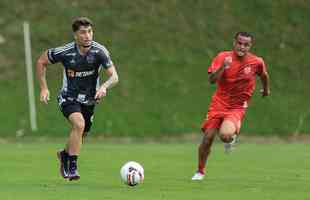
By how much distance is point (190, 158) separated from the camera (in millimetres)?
21469

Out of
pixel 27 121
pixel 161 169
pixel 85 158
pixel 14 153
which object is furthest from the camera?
pixel 27 121

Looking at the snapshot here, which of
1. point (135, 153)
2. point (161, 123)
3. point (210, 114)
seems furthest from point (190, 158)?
point (161, 123)

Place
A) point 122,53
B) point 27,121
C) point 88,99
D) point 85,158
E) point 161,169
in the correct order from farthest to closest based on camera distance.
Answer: point 122,53 → point 27,121 → point 85,158 → point 161,169 → point 88,99

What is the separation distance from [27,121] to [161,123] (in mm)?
4524

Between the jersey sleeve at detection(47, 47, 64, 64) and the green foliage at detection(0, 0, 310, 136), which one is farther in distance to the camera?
the green foliage at detection(0, 0, 310, 136)

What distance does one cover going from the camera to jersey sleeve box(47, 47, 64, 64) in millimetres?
14812

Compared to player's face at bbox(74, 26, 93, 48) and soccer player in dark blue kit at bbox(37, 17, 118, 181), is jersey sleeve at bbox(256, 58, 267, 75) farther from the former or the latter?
player's face at bbox(74, 26, 93, 48)

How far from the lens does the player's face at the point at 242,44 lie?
1505 centimetres

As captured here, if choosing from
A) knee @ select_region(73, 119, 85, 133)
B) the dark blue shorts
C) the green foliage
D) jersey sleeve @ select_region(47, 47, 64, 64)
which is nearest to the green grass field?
knee @ select_region(73, 119, 85, 133)

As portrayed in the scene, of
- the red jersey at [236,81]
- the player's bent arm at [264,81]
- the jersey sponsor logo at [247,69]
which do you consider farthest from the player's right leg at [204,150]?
the player's bent arm at [264,81]

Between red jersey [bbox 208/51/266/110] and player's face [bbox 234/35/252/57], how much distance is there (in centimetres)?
15

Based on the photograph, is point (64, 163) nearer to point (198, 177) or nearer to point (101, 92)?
point (101, 92)

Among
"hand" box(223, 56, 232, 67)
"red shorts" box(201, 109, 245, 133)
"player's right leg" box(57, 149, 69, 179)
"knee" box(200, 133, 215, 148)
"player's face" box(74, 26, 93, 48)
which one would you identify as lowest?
"player's right leg" box(57, 149, 69, 179)

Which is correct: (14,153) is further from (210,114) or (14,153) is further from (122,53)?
(122,53)
